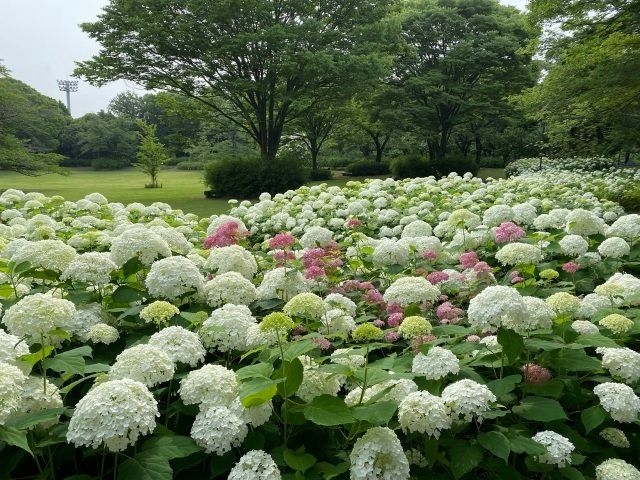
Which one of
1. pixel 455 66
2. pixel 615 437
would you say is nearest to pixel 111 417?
pixel 615 437

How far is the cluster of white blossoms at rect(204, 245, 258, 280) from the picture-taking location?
337 centimetres

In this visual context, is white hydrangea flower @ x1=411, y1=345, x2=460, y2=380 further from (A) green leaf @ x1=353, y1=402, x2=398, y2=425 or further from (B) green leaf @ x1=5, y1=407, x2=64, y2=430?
(B) green leaf @ x1=5, y1=407, x2=64, y2=430

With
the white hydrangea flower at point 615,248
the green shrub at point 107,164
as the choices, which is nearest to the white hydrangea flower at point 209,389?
the white hydrangea flower at point 615,248

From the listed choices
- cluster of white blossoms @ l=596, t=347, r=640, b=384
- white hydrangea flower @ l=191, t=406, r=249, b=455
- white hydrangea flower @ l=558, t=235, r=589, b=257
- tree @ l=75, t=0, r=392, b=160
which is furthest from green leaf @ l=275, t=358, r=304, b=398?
tree @ l=75, t=0, r=392, b=160

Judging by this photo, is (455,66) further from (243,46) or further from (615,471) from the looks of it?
(615,471)

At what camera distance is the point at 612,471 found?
2088mm

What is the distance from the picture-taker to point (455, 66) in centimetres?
3203

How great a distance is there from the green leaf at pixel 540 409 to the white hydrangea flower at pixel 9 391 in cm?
183

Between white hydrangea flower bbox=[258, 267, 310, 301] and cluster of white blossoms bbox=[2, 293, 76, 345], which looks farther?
white hydrangea flower bbox=[258, 267, 310, 301]

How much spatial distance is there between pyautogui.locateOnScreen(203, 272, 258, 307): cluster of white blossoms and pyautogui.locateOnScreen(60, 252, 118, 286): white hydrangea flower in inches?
20.2

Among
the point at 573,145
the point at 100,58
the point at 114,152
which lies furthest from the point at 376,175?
the point at 114,152

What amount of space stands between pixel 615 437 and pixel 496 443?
798 mm

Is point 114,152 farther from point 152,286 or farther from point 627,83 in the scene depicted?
point 152,286

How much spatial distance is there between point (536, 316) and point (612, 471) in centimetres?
69
